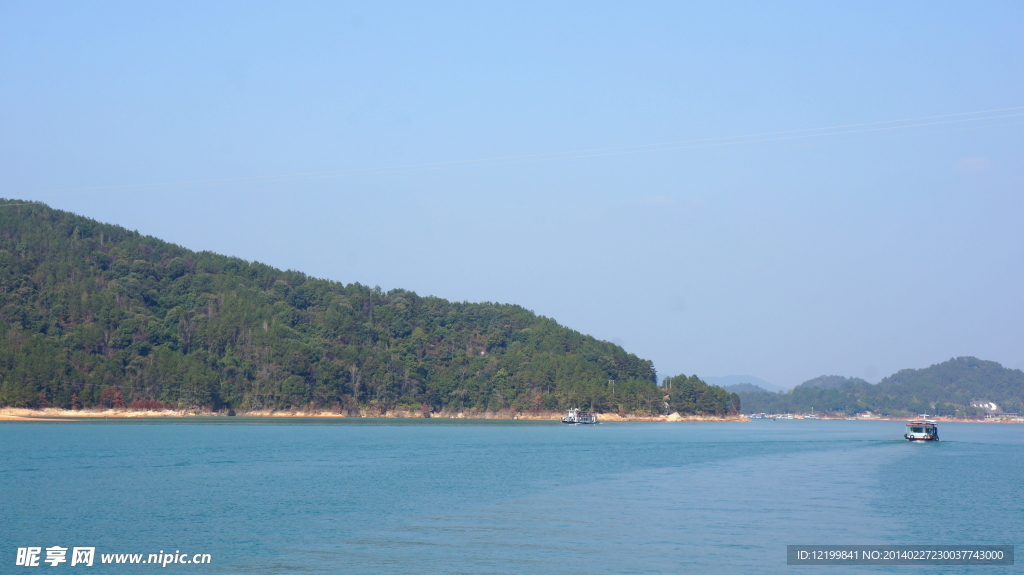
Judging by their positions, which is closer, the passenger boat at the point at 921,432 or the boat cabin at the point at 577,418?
the passenger boat at the point at 921,432

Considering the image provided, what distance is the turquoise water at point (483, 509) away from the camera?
3041cm

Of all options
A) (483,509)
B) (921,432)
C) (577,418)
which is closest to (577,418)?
(577,418)

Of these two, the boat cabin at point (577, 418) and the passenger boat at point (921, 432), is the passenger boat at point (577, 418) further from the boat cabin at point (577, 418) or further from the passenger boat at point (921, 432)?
the passenger boat at point (921, 432)

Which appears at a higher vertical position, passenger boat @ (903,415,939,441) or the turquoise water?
passenger boat @ (903,415,939,441)

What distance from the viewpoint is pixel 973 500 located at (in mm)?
48906

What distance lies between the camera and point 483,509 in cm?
4150

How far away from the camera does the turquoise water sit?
30.4m

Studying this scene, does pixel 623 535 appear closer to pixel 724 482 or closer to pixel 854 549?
pixel 854 549

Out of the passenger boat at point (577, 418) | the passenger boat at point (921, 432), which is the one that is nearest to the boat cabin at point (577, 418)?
the passenger boat at point (577, 418)

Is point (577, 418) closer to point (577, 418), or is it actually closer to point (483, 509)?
point (577, 418)

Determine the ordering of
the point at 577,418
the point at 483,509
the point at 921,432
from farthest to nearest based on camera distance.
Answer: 1. the point at 577,418
2. the point at 921,432
3. the point at 483,509

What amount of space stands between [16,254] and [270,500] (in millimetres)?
174653

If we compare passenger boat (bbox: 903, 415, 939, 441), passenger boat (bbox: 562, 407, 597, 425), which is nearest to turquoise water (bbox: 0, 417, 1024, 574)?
passenger boat (bbox: 903, 415, 939, 441)

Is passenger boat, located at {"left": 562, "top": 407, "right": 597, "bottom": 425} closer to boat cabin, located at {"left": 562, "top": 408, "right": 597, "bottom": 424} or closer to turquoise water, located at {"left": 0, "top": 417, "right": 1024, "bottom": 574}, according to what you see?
boat cabin, located at {"left": 562, "top": 408, "right": 597, "bottom": 424}
